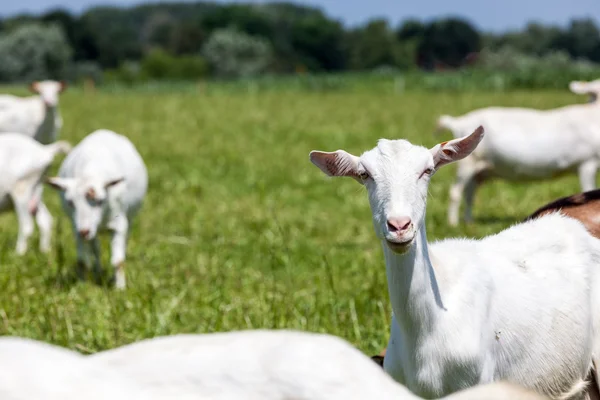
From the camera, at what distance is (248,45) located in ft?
365

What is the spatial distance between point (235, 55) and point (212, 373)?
112523mm

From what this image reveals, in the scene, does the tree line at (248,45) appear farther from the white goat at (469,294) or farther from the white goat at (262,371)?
the white goat at (262,371)

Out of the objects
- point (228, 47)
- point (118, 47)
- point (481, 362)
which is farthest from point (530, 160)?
point (118, 47)

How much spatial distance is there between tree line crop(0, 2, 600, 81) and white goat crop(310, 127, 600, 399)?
9161cm

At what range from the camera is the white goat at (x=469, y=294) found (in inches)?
127

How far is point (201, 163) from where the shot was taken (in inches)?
580

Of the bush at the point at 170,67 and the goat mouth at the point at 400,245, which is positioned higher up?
the goat mouth at the point at 400,245

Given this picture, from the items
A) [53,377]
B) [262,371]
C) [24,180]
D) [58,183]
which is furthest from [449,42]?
[53,377]

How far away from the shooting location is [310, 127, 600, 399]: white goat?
3.24 meters

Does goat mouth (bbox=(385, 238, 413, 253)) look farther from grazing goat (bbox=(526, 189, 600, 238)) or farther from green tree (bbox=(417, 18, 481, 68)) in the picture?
green tree (bbox=(417, 18, 481, 68))

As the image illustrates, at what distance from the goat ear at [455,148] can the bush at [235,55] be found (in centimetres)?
10644

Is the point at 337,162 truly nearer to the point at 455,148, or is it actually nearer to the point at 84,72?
the point at 455,148

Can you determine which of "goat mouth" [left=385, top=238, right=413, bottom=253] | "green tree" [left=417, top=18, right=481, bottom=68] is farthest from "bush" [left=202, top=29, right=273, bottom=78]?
"goat mouth" [left=385, top=238, right=413, bottom=253]

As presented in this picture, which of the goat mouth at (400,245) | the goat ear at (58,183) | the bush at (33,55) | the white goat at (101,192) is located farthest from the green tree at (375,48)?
the goat mouth at (400,245)
